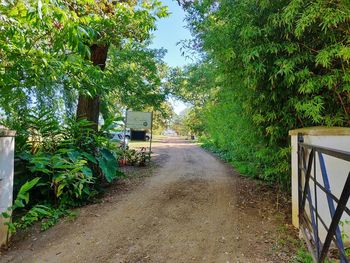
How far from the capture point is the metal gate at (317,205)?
60.6 inches

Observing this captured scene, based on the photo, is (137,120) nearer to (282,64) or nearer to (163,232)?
(163,232)

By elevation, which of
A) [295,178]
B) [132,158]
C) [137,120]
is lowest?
[132,158]

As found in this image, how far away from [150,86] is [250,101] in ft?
13.1

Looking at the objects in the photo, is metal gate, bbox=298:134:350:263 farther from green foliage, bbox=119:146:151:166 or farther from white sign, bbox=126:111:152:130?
white sign, bbox=126:111:152:130

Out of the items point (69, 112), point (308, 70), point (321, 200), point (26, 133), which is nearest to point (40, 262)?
point (26, 133)

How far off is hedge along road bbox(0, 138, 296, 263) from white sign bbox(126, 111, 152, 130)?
3.88m

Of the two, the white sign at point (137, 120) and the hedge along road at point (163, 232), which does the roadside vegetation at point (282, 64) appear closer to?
the hedge along road at point (163, 232)

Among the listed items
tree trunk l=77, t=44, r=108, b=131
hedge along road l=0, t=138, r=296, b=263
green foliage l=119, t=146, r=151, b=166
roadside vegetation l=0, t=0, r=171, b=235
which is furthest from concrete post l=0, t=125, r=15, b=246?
green foliage l=119, t=146, r=151, b=166

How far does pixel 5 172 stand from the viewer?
2742 mm

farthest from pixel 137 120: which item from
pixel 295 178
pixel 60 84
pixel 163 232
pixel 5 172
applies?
pixel 295 178

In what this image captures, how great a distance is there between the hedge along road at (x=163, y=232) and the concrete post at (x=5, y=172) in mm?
289

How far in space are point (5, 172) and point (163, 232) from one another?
173 centimetres

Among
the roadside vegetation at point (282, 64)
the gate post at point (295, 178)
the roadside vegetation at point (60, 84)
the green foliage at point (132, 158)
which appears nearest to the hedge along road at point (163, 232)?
the gate post at point (295, 178)

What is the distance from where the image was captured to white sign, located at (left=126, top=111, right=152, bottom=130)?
8297mm
